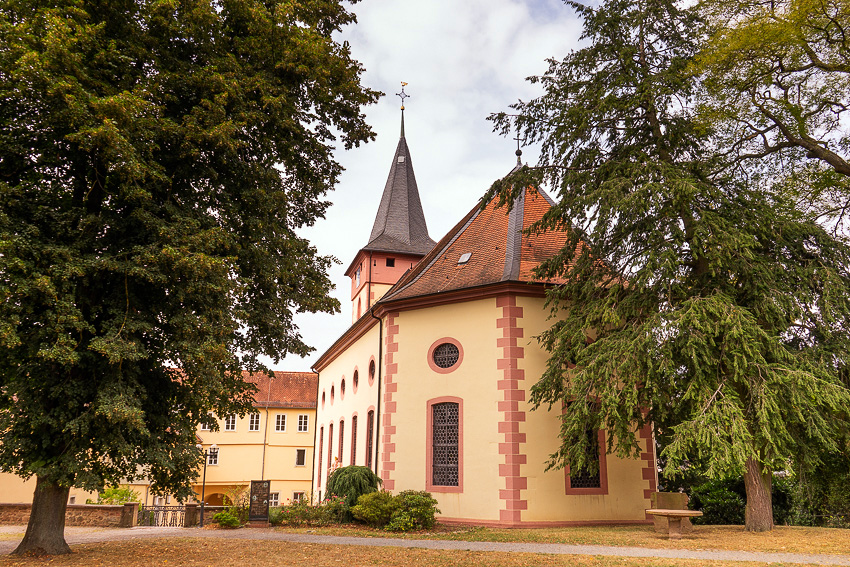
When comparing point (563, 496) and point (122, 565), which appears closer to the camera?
point (122, 565)

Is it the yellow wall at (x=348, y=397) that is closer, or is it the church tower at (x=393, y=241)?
the yellow wall at (x=348, y=397)

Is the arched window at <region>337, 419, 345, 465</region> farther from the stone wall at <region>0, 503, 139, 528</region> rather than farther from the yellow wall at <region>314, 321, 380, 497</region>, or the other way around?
the stone wall at <region>0, 503, 139, 528</region>

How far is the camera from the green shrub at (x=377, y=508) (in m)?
13.8

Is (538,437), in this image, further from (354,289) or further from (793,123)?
(354,289)

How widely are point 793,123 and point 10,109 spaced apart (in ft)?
48.7

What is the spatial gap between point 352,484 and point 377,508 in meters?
1.72

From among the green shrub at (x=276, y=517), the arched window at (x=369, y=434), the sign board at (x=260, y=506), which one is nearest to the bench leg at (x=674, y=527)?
the green shrub at (x=276, y=517)

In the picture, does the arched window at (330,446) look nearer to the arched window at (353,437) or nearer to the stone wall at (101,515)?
the arched window at (353,437)

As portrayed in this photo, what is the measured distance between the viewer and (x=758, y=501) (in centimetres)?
1236

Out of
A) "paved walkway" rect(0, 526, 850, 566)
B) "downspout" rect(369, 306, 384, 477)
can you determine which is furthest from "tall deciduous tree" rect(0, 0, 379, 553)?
"downspout" rect(369, 306, 384, 477)

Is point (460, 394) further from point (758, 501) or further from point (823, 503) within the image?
point (823, 503)

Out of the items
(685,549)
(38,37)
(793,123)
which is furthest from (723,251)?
(38,37)

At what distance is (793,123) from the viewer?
43.0 feet

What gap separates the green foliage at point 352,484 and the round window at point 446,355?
3393mm
